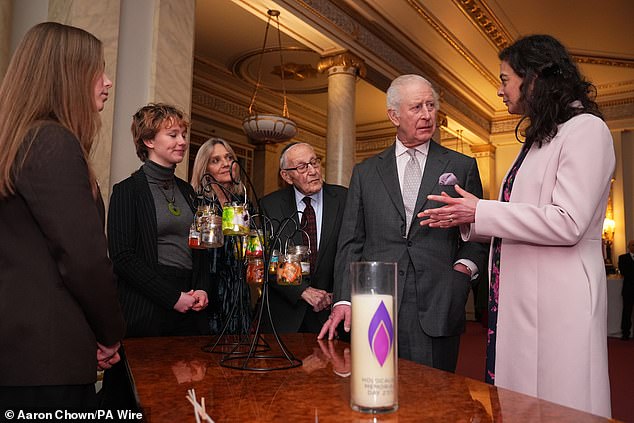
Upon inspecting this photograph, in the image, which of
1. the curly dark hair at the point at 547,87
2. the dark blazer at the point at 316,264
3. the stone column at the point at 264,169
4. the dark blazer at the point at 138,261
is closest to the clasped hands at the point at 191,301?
the dark blazer at the point at 138,261

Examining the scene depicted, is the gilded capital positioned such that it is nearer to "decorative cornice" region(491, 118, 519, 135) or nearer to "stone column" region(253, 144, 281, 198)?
"stone column" region(253, 144, 281, 198)

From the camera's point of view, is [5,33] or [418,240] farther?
[5,33]

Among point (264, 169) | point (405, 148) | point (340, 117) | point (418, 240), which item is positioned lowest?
point (418, 240)

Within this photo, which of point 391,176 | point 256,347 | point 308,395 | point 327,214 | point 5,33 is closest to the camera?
point 308,395

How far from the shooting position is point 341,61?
22.4 feet

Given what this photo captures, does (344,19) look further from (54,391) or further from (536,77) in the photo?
(54,391)

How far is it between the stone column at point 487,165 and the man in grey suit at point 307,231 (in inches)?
385

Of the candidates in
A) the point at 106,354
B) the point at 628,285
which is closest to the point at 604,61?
the point at 628,285

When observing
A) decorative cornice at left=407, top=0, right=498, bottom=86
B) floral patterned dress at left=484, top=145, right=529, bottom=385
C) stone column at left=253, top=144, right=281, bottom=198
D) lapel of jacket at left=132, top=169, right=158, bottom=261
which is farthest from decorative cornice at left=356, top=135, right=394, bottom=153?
floral patterned dress at left=484, top=145, right=529, bottom=385

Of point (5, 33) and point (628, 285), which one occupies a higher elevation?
point (5, 33)

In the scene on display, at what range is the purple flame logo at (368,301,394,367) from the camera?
80 cm

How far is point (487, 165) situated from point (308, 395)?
38.2 feet

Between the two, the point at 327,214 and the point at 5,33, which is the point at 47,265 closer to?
the point at 327,214

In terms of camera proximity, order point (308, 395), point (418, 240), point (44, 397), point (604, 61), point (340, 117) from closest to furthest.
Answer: point (308, 395) → point (44, 397) → point (418, 240) → point (340, 117) → point (604, 61)
